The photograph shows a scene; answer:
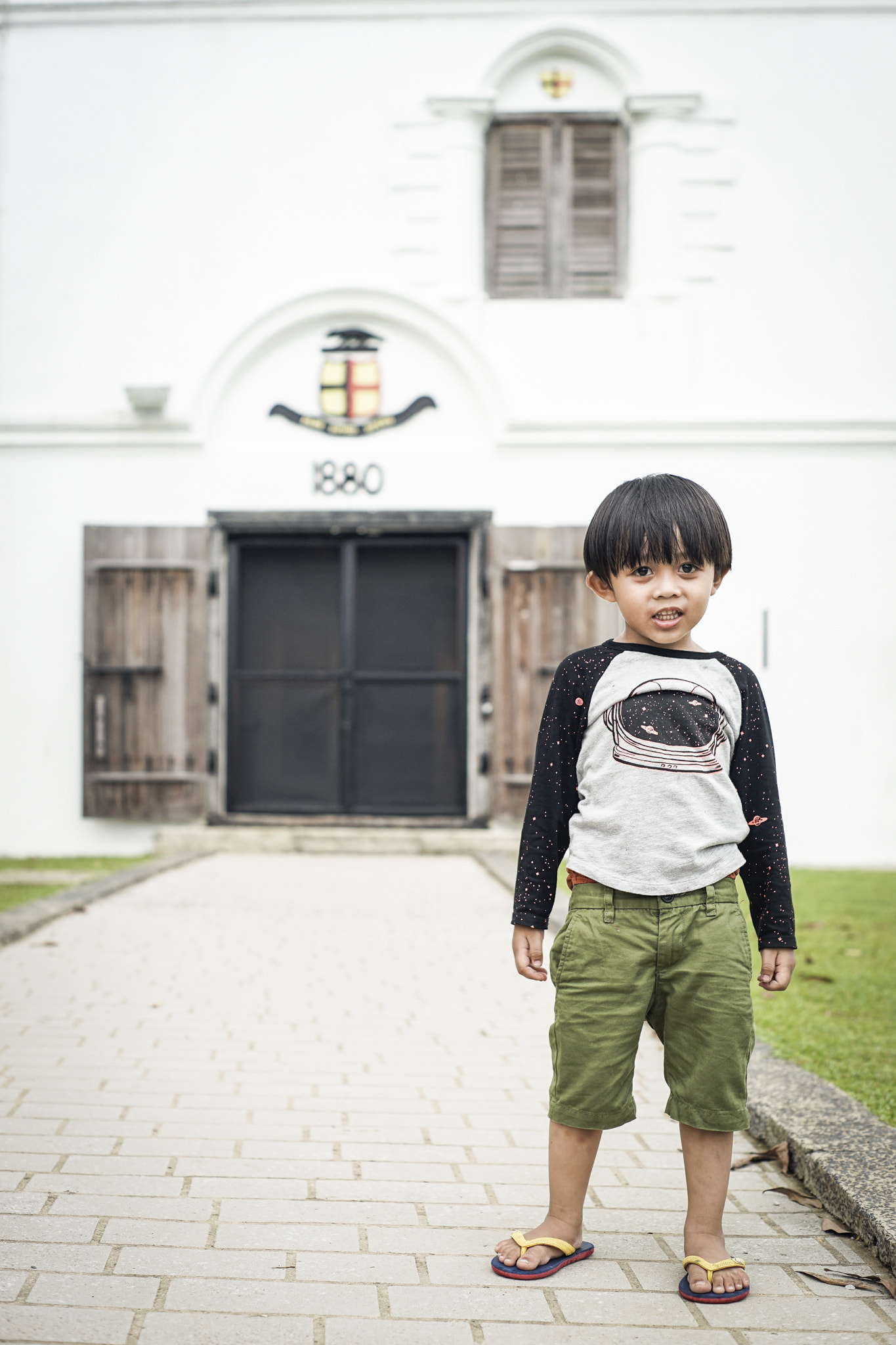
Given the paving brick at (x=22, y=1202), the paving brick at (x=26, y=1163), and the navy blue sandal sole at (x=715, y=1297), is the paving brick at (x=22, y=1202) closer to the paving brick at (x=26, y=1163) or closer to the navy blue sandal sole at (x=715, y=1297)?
the paving brick at (x=26, y=1163)

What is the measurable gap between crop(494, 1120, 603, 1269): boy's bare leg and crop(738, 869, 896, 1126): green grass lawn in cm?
119

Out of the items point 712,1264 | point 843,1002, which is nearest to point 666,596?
point 712,1264

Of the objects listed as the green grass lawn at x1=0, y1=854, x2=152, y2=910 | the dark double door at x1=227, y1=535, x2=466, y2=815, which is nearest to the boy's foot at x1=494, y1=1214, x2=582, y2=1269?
the green grass lawn at x1=0, y1=854, x2=152, y2=910

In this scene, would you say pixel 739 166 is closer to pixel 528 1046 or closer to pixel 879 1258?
pixel 528 1046

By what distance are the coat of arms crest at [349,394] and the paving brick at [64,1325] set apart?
8.19 m

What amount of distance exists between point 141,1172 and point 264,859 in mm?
6048

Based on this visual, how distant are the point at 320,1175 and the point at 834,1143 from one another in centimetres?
117

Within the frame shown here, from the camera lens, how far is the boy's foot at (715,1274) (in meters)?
2.30

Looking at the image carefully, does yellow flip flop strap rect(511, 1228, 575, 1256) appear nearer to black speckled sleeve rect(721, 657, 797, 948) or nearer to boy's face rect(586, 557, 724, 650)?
black speckled sleeve rect(721, 657, 797, 948)

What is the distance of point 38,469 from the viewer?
9922 millimetres

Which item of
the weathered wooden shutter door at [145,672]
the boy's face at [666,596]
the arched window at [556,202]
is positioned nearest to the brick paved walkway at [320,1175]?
the boy's face at [666,596]

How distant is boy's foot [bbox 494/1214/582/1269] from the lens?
237 centimetres

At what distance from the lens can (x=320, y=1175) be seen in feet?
9.58

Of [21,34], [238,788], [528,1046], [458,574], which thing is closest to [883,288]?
[458,574]
